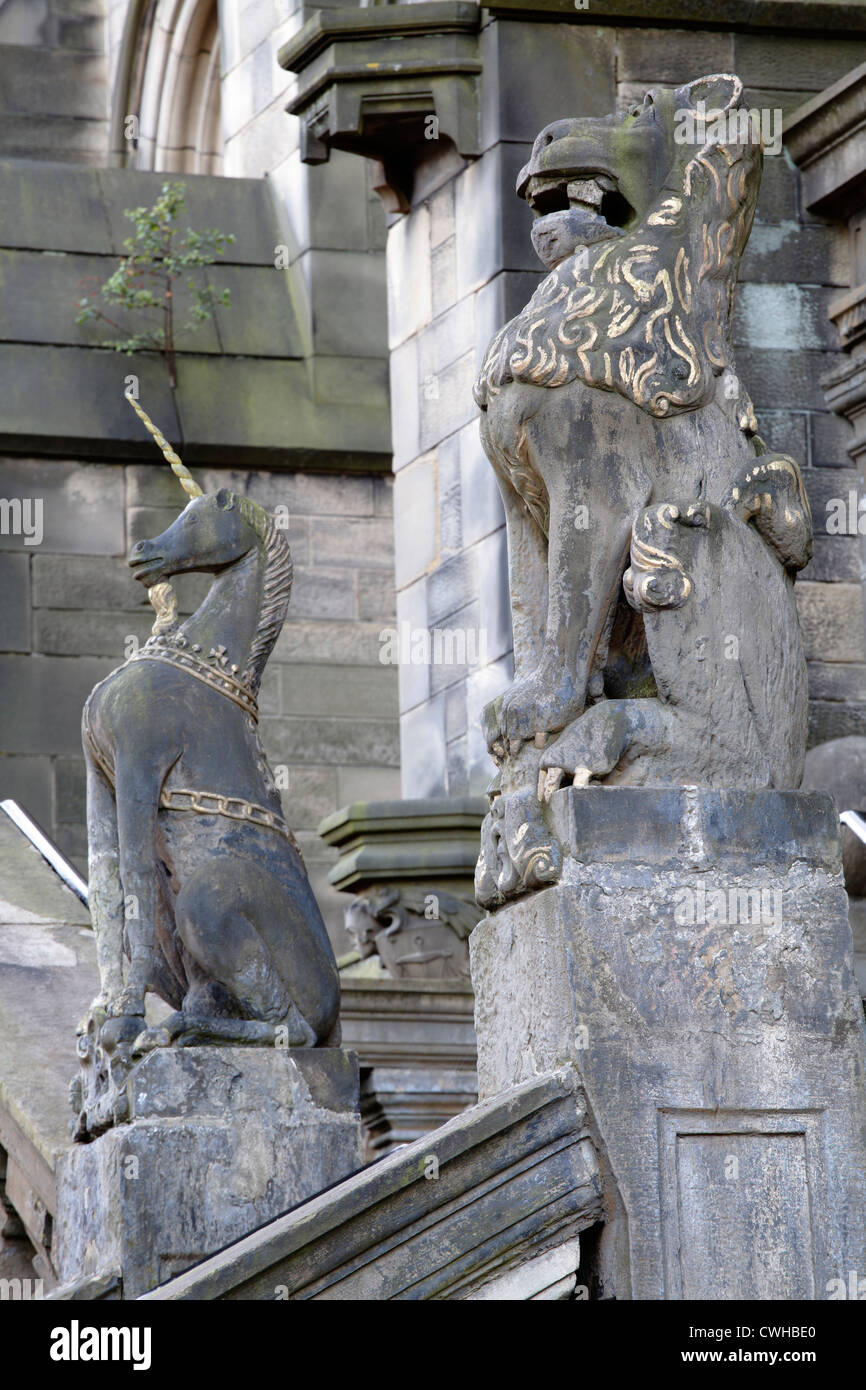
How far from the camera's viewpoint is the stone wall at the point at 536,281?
32.2ft

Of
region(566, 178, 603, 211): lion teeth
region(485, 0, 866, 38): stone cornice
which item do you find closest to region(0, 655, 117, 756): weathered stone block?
region(485, 0, 866, 38): stone cornice

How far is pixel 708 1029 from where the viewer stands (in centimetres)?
502

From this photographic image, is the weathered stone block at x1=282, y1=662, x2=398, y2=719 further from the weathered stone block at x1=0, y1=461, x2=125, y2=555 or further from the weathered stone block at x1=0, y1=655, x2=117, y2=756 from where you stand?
the weathered stone block at x1=0, y1=461, x2=125, y2=555

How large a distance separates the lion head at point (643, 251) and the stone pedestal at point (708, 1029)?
93 centimetres

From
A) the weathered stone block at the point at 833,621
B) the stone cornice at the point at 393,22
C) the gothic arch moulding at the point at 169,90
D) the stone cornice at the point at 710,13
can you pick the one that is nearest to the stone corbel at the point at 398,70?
the stone cornice at the point at 393,22

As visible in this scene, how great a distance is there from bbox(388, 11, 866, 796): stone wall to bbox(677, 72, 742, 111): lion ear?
4.19 metres

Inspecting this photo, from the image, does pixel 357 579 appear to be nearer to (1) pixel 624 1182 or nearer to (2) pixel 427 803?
(2) pixel 427 803

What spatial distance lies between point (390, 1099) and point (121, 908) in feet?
10.1

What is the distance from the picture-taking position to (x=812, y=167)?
1003 centimetres

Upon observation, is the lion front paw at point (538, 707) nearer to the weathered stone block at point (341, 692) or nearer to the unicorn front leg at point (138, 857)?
the unicorn front leg at point (138, 857)

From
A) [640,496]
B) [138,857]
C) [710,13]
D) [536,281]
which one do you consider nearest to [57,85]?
[710,13]

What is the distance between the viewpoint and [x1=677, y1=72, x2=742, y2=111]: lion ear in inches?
222
